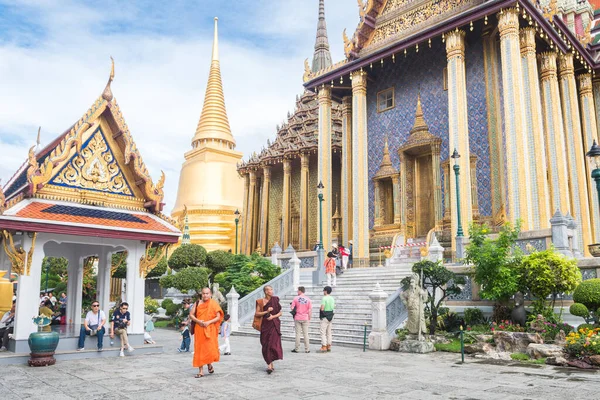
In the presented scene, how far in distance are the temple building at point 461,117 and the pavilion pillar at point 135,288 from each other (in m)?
10.3


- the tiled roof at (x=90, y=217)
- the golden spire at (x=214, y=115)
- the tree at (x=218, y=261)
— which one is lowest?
the tree at (x=218, y=261)

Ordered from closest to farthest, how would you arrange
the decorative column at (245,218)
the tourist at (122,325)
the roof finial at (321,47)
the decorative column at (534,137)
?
the tourist at (122,325) < the decorative column at (534,137) < the decorative column at (245,218) < the roof finial at (321,47)

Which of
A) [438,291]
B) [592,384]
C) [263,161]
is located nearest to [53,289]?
[263,161]

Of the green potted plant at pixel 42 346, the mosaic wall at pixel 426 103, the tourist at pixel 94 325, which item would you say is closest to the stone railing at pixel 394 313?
the tourist at pixel 94 325

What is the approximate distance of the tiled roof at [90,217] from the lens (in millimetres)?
9539

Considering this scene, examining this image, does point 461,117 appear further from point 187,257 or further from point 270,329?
point 270,329

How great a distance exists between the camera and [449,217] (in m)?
19.1

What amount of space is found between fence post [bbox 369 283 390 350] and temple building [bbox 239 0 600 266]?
18.1 feet

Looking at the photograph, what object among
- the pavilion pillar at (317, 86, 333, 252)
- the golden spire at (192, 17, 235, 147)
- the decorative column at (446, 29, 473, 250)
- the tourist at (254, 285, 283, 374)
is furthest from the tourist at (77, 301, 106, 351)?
the golden spire at (192, 17, 235, 147)

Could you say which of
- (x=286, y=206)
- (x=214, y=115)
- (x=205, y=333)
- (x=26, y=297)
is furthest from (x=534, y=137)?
(x=214, y=115)

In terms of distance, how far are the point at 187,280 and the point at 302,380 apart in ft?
42.5

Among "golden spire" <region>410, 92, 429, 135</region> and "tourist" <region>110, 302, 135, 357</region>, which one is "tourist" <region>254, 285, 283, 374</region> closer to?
"tourist" <region>110, 302, 135, 357</region>

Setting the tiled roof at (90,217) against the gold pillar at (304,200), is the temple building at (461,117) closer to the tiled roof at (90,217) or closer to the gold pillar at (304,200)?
the gold pillar at (304,200)

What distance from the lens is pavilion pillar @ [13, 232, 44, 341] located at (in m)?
9.34
